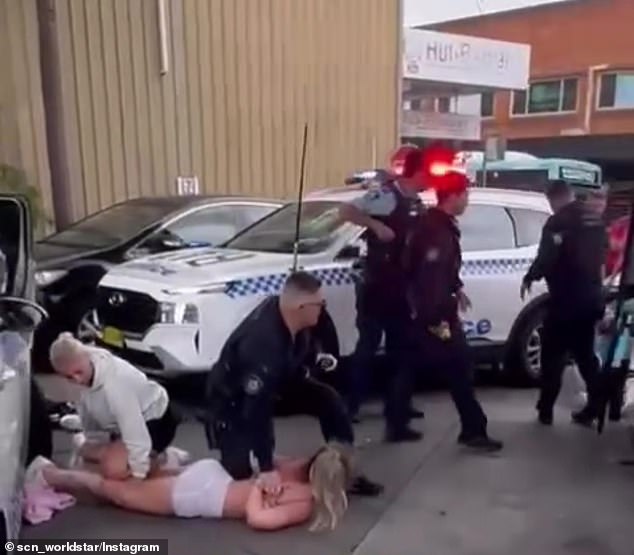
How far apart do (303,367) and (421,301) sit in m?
1.04

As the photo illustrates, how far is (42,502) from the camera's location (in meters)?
3.91

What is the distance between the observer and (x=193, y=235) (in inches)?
282

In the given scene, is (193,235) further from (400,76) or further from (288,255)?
(400,76)

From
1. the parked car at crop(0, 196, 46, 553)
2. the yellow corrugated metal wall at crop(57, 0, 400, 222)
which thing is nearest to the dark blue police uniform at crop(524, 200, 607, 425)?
the parked car at crop(0, 196, 46, 553)

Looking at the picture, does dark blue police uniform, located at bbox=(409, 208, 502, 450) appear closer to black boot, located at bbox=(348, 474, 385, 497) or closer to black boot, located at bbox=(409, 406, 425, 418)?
black boot, located at bbox=(409, 406, 425, 418)

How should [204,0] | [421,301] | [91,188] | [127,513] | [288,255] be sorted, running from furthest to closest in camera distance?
1. [204,0]
2. [91,188]
3. [288,255]
4. [421,301]
5. [127,513]

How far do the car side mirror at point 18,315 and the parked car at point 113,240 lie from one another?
258 cm

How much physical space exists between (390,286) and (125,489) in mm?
2058

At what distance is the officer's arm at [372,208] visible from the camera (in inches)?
202

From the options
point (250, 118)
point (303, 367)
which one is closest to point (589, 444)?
point (303, 367)

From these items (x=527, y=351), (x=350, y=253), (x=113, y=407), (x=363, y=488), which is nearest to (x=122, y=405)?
(x=113, y=407)

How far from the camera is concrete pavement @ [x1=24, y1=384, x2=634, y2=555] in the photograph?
364cm

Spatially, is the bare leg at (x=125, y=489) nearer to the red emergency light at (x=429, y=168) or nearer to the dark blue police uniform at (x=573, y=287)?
the red emergency light at (x=429, y=168)

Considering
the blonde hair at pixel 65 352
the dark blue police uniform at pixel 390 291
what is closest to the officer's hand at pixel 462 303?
the dark blue police uniform at pixel 390 291
